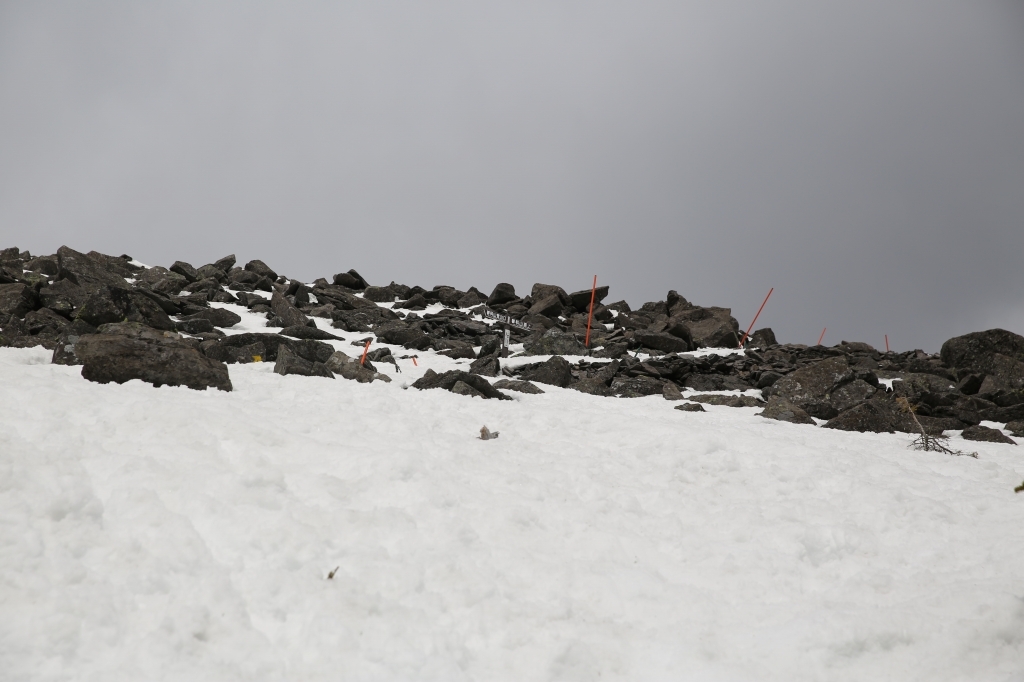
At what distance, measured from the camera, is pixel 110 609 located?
367 cm

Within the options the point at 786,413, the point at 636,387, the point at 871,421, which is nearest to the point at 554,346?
the point at 636,387

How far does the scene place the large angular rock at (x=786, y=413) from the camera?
11.3 metres

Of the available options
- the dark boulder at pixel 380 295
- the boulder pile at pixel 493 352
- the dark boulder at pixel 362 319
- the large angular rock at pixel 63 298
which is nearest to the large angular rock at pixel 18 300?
the boulder pile at pixel 493 352

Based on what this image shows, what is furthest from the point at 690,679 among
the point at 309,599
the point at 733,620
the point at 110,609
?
the point at 110,609

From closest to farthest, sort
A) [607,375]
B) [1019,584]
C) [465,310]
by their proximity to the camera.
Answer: [1019,584], [607,375], [465,310]


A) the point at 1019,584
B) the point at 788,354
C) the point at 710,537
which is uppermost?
the point at 788,354

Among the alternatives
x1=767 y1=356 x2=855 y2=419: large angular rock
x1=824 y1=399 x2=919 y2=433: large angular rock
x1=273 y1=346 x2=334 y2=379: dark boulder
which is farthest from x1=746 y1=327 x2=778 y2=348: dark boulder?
x1=273 y1=346 x2=334 y2=379: dark boulder

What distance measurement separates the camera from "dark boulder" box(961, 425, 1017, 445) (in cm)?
1050

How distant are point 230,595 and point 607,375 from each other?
11.5 meters

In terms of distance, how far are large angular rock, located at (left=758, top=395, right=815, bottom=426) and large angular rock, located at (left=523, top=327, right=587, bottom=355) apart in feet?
24.0

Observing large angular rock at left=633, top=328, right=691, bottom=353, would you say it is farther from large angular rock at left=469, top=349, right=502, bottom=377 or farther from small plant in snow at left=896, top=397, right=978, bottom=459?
small plant in snow at left=896, top=397, right=978, bottom=459

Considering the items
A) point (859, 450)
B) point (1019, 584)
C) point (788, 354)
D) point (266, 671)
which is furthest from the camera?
point (788, 354)

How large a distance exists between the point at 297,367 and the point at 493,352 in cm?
751

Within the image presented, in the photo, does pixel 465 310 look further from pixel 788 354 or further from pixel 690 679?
pixel 690 679
